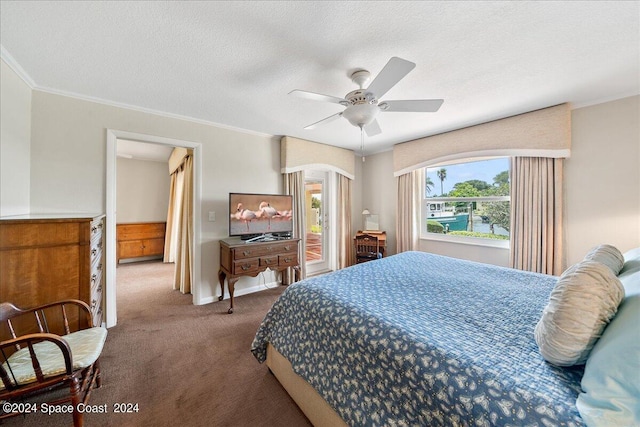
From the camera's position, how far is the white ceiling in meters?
1.36

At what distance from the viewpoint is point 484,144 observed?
3.13 metres

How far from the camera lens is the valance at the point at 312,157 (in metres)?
3.73

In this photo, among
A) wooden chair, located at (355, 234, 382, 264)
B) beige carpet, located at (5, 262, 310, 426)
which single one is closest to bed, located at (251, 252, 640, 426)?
beige carpet, located at (5, 262, 310, 426)

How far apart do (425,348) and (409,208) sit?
11.0 feet

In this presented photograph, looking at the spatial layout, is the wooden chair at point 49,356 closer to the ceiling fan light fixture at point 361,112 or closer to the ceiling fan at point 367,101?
the ceiling fan at point 367,101

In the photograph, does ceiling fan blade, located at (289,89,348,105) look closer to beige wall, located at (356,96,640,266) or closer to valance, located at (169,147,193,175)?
beige wall, located at (356,96,640,266)

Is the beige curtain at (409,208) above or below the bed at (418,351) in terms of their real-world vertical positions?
above

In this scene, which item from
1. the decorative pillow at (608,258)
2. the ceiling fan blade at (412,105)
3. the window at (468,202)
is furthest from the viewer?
the window at (468,202)

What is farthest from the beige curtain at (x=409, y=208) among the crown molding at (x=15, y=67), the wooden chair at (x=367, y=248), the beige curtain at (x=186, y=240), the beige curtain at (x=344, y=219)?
the crown molding at (x=15, y=67)

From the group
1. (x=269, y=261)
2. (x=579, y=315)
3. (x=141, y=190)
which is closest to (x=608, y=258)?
(x=579, y=315)

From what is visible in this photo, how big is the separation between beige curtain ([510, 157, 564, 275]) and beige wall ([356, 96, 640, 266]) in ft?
Answer: 0.49

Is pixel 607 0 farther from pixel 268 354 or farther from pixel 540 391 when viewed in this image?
pixel 268 354

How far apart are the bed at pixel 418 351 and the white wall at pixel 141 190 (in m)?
5.42

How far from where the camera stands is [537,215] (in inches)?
111
